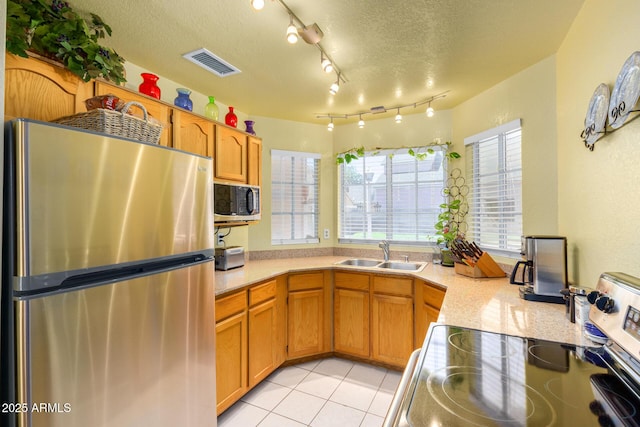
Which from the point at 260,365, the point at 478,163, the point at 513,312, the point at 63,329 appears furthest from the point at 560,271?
the point at 63,329

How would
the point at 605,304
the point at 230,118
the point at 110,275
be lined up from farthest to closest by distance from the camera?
the point at 230,118 < the point at 110,275 < the point at 605,304

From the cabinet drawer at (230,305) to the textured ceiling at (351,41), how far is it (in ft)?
5.50

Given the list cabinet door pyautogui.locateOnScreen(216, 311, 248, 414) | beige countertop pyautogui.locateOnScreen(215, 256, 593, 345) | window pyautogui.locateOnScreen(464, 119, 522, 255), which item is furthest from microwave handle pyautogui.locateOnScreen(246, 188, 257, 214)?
window pyautogui.locateOnScreen(464, 119, 522, 255)

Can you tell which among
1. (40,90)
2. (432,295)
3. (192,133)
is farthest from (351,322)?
(40,90)

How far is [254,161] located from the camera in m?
2.79

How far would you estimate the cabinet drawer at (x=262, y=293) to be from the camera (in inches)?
87.9

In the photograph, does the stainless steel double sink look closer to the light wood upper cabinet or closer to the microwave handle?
the microwave handle

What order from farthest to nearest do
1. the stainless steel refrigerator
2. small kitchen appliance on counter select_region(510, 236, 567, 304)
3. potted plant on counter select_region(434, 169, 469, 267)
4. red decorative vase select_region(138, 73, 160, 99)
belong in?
potted plant on counter select_region(434, 169, 469, 267) → red decorative vase select_region(138, 73, 160, 99) → small kitchen appliance on counter select_region(510, 236, 567, 304) → the stainless steel refrigerator

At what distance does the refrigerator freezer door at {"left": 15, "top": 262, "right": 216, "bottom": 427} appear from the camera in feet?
2.93

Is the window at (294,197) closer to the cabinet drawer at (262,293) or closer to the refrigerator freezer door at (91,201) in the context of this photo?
the cabinet drawer at (262,293)

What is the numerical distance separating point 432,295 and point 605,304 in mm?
1371

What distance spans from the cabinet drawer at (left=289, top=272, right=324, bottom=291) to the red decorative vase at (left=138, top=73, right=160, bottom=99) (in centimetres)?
177

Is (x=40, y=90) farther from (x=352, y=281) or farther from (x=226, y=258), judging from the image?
(x=352, y=281)

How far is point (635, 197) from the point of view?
1.13 meters
